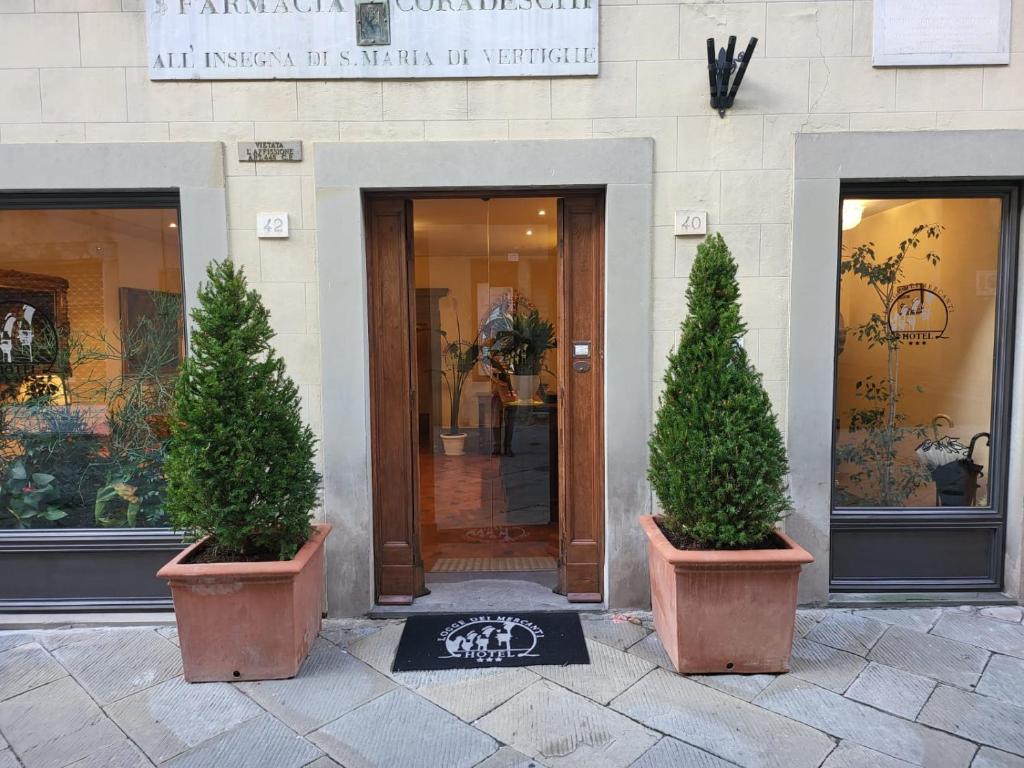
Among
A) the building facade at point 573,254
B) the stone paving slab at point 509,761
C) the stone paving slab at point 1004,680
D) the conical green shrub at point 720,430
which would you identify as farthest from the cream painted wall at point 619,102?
the stone paving slab at point 509,761

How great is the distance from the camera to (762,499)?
3.18 m

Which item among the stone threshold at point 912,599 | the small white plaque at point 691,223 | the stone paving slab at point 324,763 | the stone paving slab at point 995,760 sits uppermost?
the small white plaque at point 691,223

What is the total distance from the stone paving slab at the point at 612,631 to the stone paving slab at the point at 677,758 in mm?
846

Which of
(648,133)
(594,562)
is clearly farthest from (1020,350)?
(594,562)

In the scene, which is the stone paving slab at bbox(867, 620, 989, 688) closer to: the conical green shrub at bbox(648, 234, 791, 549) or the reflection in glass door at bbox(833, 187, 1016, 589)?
the reflection in glass door at bbox(833, 187, 1016, 589)

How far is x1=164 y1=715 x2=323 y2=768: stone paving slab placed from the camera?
8.61ft

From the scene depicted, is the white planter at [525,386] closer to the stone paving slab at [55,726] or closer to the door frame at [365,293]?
the door frame at [365,293]

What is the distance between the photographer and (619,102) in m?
3.78

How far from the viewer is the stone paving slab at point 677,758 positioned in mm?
2578

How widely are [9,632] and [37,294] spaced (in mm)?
2141

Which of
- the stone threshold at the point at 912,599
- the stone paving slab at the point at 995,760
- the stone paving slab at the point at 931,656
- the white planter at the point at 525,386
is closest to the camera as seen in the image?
the stone paving slab at the point at 995,760

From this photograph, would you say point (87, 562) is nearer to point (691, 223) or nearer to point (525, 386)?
point (525, 386)

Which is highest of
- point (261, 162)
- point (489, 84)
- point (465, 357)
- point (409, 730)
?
point (489, 84)

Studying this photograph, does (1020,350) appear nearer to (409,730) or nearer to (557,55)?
(557,55)
